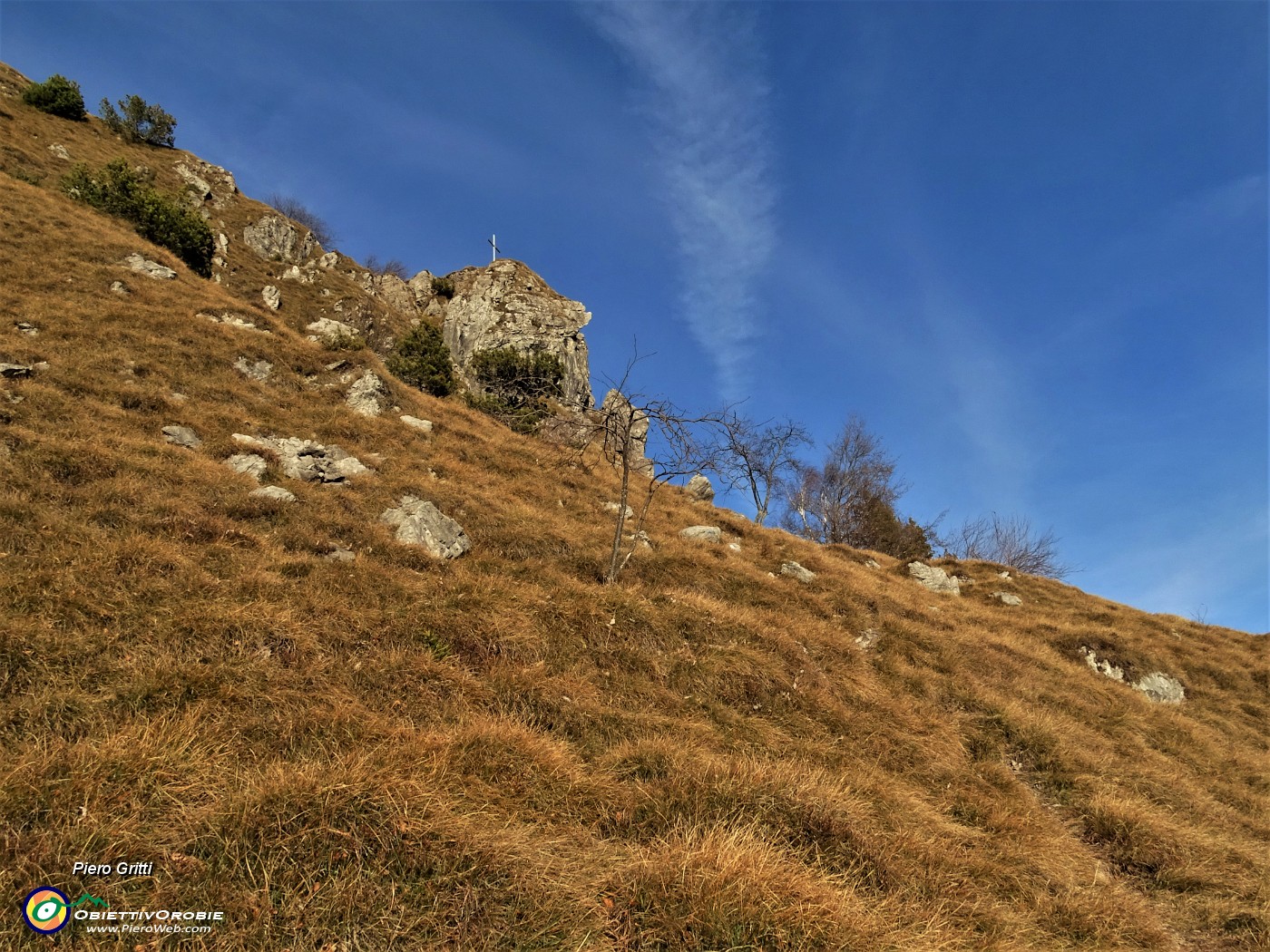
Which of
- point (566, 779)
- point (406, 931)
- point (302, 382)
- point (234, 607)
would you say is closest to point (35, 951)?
point (406, 931)

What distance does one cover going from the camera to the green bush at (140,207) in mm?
23016

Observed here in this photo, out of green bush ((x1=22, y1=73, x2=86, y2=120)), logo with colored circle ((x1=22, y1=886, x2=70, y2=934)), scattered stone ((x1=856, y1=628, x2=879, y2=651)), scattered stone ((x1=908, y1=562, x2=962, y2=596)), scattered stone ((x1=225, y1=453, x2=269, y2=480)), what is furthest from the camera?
green bush ((x1=22, y1=73, x2=86, y2=120))

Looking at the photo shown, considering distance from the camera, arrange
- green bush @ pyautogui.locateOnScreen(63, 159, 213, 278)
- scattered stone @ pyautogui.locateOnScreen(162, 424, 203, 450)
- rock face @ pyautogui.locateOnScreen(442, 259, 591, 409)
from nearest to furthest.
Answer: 1. scattered stone @ pyautogui.locateOnScreen(162, 424, 203, 450)
2. green bush @ pyautogui.locateOnScreen(63, 159, 213, 278)
3. rock face @ pyautogui.locateOnScreen(442, 259, 591, 409)

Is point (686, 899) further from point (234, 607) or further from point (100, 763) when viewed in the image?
point (234, 607)

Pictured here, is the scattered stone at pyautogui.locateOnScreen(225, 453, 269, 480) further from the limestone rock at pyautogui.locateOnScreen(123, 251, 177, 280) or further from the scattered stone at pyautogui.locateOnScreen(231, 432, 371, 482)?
the limestone rock at pyautogui.locateOnScreen(123, 251, 177, 280)

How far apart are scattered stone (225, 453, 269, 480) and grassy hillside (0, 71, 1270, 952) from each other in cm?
27

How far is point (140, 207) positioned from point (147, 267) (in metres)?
9.09

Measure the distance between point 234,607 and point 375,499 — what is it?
530 centimetres

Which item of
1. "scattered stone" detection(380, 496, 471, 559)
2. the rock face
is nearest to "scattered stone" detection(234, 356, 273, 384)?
"scattered stone" detection(380, 496, 471, 559)

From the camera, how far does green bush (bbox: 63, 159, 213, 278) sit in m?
23.0

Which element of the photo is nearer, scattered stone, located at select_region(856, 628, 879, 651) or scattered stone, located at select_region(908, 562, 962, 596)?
scattered stone, located at select_region(856, 628, 879, 651)

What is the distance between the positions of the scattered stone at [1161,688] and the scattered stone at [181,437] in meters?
25.9

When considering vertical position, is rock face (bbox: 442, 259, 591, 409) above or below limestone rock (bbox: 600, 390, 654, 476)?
above

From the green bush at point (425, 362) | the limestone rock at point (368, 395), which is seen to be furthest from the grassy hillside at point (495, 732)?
the green bush at point (425, 362)
